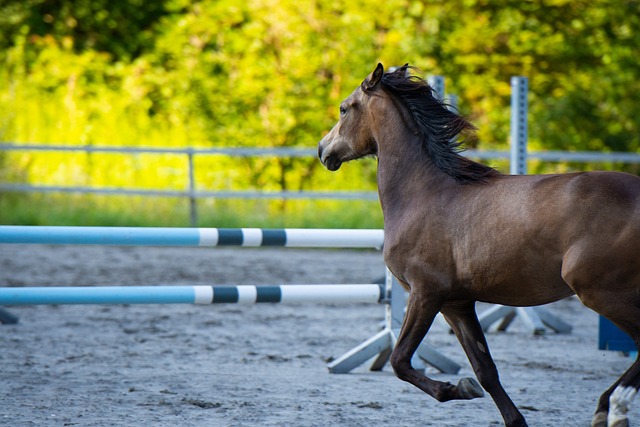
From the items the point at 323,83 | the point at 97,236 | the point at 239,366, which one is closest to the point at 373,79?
the point at 97,236

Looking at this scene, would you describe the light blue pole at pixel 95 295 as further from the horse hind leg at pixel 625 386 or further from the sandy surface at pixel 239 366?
the horse hind leg at pixel 625 386

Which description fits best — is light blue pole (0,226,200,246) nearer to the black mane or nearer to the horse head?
the horse head

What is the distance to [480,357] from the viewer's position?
4371 mm

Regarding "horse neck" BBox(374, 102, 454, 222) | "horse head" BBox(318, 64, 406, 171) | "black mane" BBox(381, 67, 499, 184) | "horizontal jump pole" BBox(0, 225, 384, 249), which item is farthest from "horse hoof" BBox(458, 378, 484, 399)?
"horizontal jump pole" BBox(0, 225, 384, 249)

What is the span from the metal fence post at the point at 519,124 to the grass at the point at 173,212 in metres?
6.20

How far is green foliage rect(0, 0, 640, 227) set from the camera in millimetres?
15461

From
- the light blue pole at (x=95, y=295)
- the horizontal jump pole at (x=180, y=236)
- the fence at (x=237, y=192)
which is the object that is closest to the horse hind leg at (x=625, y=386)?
the horizontal jump pole at (x=180, y=236)

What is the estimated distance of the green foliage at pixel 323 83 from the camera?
15.5 meters

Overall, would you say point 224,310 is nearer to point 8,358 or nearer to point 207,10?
point 8,358

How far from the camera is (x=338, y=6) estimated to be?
1611 cm

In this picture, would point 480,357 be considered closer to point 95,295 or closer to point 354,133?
point 354,133

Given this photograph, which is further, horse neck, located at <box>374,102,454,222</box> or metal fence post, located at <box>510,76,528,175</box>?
metal fence post, located at <box>510,76,528,175</box>

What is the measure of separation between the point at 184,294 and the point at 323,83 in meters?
11.3

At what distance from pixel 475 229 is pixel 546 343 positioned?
3296mm
